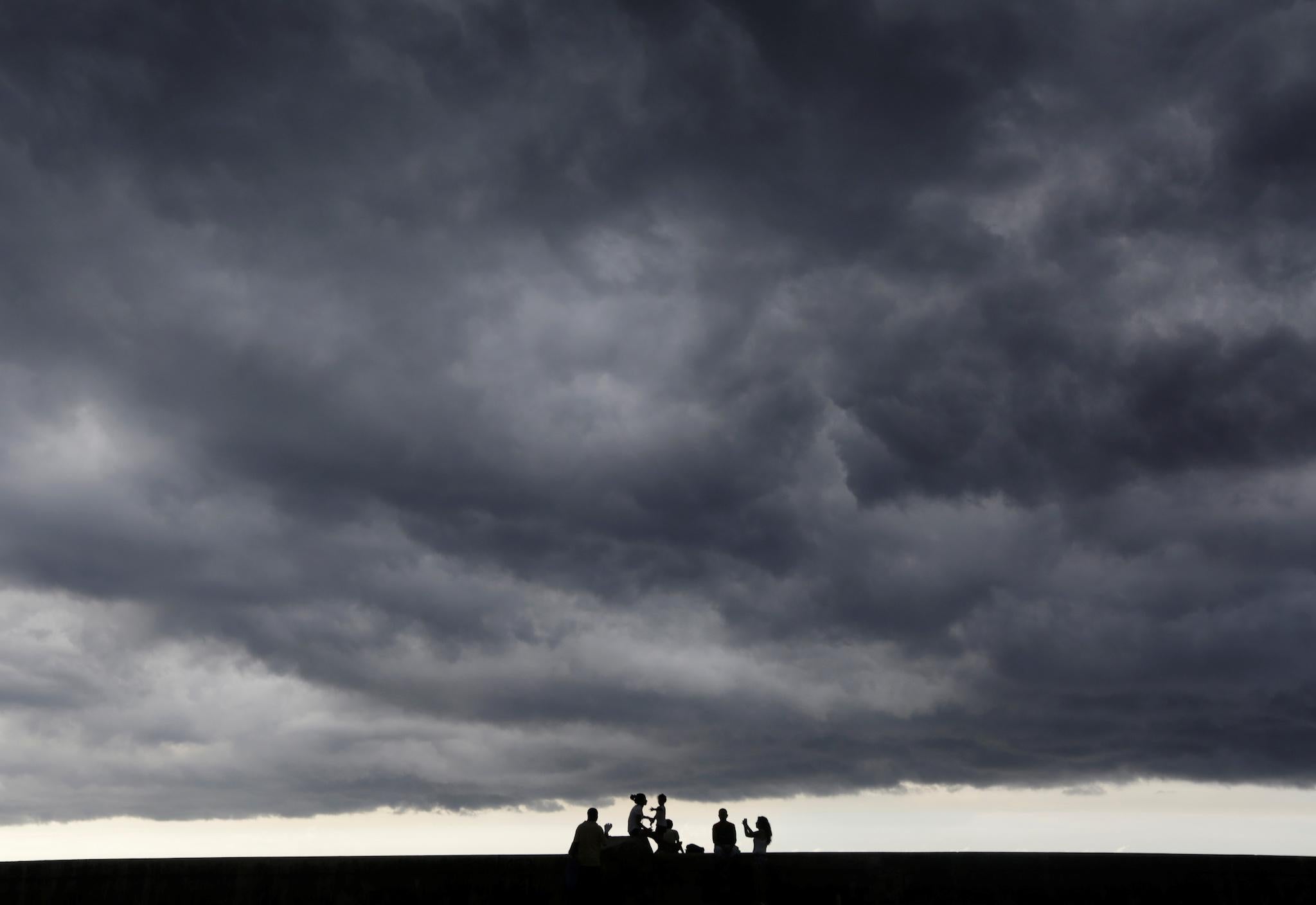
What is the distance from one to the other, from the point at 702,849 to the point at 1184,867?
311 inches

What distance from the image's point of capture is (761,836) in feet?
58.4

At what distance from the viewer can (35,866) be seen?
19.0m

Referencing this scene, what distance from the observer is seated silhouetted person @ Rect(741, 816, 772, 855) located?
58.2 feet

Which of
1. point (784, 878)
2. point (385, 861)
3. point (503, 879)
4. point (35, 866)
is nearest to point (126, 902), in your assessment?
point (35, 866)

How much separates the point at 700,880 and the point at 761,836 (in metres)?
1.26

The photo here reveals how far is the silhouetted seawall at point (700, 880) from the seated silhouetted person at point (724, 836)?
0.18 m

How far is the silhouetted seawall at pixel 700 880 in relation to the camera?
1733 cm

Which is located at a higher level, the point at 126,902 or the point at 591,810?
the point at 591,810

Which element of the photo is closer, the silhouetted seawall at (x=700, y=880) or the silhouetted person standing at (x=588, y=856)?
the silhouetted person standing at (x=588, y=856)

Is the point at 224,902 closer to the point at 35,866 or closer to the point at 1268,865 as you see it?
the point at 35,866

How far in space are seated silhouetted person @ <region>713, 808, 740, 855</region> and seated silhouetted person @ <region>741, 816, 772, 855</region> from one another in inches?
12.1

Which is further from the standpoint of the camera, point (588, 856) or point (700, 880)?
point (700, 880)

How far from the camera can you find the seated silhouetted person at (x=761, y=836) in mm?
17734

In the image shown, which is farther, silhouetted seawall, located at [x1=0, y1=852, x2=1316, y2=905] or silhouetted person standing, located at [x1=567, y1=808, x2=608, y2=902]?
silhouetted seawall, located at [x1=0, y1=852, x2=1316, y2=905]
